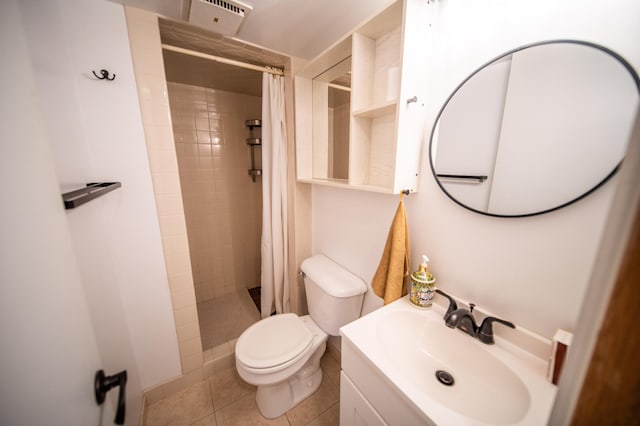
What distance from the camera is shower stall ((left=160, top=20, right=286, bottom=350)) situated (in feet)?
5.88

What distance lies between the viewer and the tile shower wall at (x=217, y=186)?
1.90 m

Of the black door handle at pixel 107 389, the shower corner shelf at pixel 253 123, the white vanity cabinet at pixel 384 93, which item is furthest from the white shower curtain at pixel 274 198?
the black door handle at pixel 107 389

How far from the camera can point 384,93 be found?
3.35ft

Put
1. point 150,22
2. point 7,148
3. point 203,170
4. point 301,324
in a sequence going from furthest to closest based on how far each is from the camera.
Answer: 1. point 203,170
2. point 301,324
3. point 150,22
4. point 7,148

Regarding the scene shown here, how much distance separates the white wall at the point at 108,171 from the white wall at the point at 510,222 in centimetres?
118

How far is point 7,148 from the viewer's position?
1.07 ft

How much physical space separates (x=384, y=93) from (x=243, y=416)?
1919mm

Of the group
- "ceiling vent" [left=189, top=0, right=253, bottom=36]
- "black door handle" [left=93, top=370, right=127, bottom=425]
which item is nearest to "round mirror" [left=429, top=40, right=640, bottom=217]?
"ceiling vent" [left=189, top=0, right=253, bottom=36]

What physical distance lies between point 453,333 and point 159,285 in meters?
1.48

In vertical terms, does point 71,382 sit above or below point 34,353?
below

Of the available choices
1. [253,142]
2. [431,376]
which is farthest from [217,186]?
[431,376]

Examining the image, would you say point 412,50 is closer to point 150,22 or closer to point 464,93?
point 464,93

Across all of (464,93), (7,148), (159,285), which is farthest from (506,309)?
(159,285)

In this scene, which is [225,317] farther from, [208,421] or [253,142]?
[253,142]
